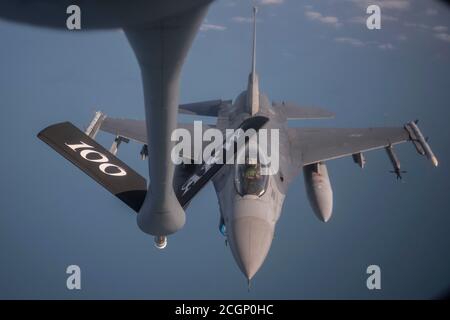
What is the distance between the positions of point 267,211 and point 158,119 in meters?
5.76

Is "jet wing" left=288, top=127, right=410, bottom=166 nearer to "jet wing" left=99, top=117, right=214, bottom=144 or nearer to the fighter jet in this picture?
the fighter jet

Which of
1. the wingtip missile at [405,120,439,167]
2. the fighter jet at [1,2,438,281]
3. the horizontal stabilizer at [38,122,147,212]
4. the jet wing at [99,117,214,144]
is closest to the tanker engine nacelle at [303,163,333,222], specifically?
the fighter jet at [1,2,438,281]

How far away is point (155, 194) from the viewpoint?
293cm

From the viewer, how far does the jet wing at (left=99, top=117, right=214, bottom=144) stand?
12102mm

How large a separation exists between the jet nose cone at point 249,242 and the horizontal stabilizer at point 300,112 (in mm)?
7456

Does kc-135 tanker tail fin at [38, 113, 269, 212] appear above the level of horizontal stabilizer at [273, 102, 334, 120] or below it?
below

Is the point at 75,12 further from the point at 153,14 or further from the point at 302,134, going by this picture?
the point at 302,134

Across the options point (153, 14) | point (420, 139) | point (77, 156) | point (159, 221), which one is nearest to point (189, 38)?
point (153, 14)

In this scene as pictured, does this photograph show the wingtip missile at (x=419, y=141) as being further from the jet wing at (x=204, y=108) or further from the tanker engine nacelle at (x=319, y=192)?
the jet wing at (x=204, y=108)

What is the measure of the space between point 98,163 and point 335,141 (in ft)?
30.9

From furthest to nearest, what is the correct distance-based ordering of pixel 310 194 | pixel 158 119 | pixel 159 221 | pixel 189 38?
pixel 310 194 → pixel 159 221 → pixel 158 119 → pixel 189 38

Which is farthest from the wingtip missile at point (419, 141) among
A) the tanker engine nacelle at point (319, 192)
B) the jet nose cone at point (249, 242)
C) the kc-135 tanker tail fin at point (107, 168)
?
the kc-135 tanker tail fin at point (107, 168)

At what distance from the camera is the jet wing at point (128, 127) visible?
39.7 ft

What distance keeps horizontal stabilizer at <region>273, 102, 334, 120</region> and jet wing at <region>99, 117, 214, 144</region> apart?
2877 millimetres
